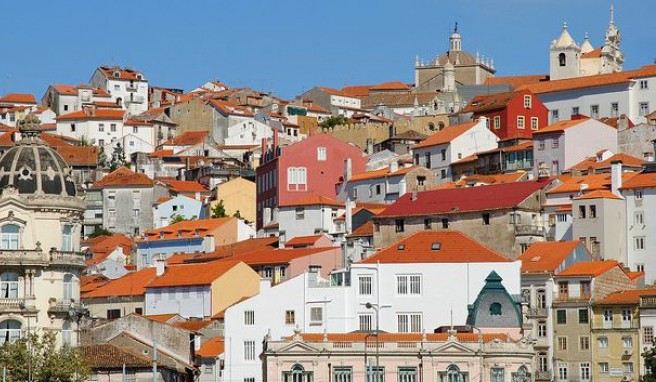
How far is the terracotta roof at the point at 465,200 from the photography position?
11906 cm

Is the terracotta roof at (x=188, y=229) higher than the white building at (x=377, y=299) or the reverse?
higher

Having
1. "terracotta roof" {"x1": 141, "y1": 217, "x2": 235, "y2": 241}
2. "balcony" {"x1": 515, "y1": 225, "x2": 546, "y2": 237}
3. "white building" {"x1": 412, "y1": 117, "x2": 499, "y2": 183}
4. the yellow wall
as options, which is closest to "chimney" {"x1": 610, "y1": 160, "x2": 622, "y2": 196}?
"balcony" {"x1": 515, "y1": 225, "x2": 546, "y2": 237}

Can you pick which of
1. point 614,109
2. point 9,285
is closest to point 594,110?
point 614,109

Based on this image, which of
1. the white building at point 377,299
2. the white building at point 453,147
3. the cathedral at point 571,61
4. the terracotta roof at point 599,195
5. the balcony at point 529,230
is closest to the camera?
the white building at point 377,299

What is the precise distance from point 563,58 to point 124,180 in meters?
49.7

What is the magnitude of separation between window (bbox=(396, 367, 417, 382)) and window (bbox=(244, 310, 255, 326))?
12152 mm

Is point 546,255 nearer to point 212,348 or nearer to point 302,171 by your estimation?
point 212,348

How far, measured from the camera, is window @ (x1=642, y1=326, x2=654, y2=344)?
105m

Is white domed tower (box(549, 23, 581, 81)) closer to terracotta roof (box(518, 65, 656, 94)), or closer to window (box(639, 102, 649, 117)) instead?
terracotta roof (box(518, 65, 656, 94))

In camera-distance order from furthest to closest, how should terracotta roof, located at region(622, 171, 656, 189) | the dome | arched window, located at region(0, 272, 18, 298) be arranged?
terracotta roof, located at region(622, 171, 656, 189)
the dome
arched window, located at region(0, 272, 18, 298)

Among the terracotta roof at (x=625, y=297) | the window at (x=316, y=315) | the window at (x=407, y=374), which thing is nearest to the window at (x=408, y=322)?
the window at (x=316, y=315)

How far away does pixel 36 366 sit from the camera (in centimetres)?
8106

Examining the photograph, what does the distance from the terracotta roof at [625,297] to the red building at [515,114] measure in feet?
153

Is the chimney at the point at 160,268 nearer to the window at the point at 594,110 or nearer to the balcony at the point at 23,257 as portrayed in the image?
the balcony at the point at 23,257
